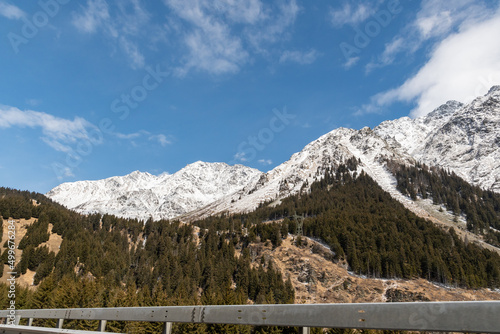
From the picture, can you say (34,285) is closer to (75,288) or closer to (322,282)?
(75,288)

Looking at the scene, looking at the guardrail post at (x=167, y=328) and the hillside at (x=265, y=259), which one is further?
the hillside at (x=265, y=259)

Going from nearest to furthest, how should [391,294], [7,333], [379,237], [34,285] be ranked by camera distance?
[7,333] < [34,285] < [391,294] < [379,237]

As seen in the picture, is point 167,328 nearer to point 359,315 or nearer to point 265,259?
point 359,315

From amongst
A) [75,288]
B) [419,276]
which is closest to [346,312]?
[75,288]

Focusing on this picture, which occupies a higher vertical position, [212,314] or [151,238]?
[151,238]

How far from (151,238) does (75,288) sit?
284 ft

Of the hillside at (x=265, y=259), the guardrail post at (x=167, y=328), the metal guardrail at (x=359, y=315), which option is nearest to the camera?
the metal guardrail at (x=359, y=315)

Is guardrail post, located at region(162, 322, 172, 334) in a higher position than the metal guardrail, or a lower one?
lower

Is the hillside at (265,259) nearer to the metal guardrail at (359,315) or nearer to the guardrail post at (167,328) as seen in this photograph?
the guardrail post at (167,328)

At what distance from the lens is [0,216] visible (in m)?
113

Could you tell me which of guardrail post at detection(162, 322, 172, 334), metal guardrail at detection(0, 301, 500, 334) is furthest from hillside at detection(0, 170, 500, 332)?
metal guardrail at detection(0, 301, 500, 334)

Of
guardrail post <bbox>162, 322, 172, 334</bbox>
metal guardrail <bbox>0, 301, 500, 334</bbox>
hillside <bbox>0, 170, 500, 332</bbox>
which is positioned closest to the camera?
metal guardrail <bbox>0, 301, 500, 334</bbox>

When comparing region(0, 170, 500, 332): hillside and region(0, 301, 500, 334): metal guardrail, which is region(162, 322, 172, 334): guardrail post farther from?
region(0, 170, 500, 332): hillside

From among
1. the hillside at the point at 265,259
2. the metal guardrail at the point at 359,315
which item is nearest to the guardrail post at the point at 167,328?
the metal guardrail at the point at 359,315
